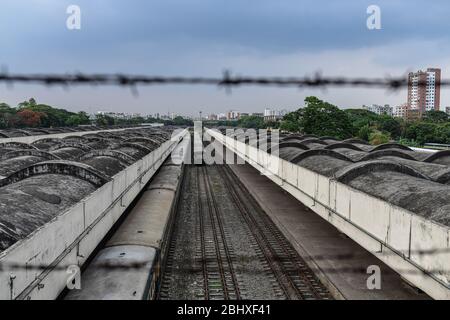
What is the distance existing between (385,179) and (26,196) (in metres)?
10.8

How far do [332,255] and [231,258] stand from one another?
3.75 m

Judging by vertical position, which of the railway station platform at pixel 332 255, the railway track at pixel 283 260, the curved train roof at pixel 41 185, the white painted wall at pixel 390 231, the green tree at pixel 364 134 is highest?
the green tree at pixel 364 134

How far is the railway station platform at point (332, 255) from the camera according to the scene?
36.1ft

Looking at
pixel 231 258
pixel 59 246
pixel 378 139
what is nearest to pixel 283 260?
pixel 231 258

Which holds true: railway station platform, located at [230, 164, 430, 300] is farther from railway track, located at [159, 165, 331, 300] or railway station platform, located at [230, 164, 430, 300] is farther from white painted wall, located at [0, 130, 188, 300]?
white painted wall, located at [0, 130, 188, 300]

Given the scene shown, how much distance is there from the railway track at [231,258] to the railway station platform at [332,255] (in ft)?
1.47

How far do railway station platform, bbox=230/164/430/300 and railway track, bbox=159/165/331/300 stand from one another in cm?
45

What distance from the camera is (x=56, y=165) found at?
13.0 meters

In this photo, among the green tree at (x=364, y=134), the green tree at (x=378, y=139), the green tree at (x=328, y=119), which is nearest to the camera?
the green tree at (x=378, y=139)

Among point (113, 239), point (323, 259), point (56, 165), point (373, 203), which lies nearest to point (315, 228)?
point (323, 259)

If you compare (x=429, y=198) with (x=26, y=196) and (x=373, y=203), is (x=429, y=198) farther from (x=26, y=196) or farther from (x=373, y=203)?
(x=26, y=196)

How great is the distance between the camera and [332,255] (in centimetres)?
1407

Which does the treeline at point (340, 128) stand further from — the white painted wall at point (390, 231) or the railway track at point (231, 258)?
the white painted wall at point (390, 231)

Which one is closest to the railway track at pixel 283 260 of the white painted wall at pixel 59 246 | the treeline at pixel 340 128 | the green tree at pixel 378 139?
the white painted wall at pixel 59 246
